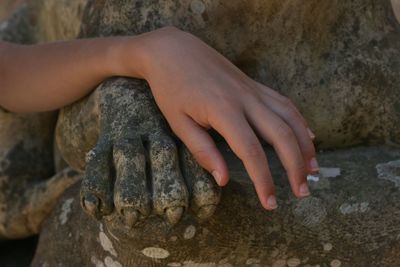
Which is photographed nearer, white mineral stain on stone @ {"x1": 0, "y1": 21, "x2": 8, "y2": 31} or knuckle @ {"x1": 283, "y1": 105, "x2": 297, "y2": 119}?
knuckle @ {"x1": 283, "y1": 105, "x2": 297, "y2": 119}

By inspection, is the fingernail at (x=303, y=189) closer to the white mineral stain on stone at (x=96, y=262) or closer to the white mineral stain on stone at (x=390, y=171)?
the white mineral stain on stone at (x=390, y=171)

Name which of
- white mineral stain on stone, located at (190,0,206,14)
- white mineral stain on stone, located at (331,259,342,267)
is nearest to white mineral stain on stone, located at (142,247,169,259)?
white mineral stain on stone, located at (331,259,342,267)

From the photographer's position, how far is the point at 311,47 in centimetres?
109

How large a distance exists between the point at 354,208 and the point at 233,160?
162 mm

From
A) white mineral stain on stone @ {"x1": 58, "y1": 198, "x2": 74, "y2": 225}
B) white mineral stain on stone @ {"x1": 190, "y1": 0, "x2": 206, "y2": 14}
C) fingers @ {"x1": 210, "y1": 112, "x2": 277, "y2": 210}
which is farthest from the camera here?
white mineral stain on stone @ {"x1": 58, "y1": 198, "x2": 74, "y2": 225}

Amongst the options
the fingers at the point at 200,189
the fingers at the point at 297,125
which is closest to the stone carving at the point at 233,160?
the fingers at the point at 200,189

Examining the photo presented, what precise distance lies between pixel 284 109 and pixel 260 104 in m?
0.03

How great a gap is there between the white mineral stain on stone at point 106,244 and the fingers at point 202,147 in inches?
7.9

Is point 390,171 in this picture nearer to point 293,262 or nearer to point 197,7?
point 293,262

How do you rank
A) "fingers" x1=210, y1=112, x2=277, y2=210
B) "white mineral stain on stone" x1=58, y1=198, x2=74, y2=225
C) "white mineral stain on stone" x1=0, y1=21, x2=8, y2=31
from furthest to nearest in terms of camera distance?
"white mineral stain on stone" x1=0, y1=21, x2=8, y2=31 < "white mineral stain on stone" x1=58, y1=198, x2=74, y2=225 < "fingers" x1=210, y1=112, x2=277, y2=210

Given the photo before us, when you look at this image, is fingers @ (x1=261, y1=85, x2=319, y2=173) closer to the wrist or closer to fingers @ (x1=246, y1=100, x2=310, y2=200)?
fingers @ (x1=246, y1=100, x2=310, y2=200)

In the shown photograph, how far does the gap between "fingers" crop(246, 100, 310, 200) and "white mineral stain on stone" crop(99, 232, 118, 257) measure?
269mm

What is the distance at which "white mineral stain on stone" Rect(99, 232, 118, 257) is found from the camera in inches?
40.1

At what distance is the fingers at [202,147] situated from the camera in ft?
2.81
